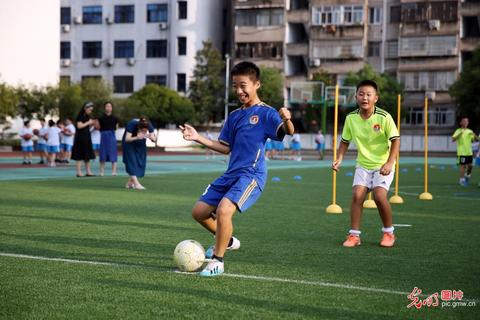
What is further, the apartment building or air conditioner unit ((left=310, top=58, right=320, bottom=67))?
the apartment building

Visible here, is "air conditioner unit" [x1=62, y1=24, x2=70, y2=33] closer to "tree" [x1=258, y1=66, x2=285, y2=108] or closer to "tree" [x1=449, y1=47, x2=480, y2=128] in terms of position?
"tree" [x1=258, y1=66, x2=285, y2=108]

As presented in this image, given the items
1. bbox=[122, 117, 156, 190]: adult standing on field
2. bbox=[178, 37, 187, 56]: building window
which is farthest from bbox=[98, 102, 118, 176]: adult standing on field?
bbox=[178, 37, 187, 56]: building window

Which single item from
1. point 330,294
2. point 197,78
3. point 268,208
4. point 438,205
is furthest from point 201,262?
point 197,78

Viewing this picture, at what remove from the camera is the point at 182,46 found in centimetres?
8012

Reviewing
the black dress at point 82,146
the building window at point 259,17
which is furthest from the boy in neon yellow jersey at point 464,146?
the building window at point 259,17

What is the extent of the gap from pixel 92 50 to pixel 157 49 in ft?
23.4

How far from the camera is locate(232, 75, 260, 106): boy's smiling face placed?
8086mm

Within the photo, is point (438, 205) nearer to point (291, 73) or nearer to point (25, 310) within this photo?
point (25, 310)

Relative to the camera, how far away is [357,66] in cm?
7312

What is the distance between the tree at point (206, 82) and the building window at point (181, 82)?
16.9 feet

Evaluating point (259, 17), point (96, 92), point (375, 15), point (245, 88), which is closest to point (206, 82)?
point (259, 17)

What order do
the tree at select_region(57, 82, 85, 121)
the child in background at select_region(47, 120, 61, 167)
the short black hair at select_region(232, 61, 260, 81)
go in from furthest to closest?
the tree at select_region(57, 82, 85, 121), the child in background at select_region(47, 120, 61, 167), the short black hair at select_region(232, 61, 260, 81)

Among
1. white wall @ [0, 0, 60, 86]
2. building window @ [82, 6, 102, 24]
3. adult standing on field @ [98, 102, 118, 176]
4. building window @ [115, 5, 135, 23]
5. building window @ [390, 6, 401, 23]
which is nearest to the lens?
adult standing on field @ [98, 102, 118, 176]

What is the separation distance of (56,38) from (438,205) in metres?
53.8
